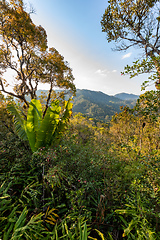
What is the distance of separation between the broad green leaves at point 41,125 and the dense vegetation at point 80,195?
0.59m

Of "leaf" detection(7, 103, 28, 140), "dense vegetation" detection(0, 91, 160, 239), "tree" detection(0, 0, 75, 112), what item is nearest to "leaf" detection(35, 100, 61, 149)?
"dense vegetation" detection(0, 91, 160, 239)

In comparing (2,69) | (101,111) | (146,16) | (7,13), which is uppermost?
(7,13)

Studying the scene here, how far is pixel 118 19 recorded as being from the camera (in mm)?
5695

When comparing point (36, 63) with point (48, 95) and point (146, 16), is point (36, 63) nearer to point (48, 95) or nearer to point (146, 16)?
point (48, 95)

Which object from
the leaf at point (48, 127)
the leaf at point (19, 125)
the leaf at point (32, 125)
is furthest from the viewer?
the leaf at point (19, 125)

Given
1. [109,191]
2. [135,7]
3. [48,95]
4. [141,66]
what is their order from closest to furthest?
[109,191] < [141,66] < [135,7] < [48,95]

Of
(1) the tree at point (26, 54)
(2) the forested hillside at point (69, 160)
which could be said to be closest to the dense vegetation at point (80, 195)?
(2) the forested hillside at point (69, 160)

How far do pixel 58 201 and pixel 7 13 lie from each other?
1004cm

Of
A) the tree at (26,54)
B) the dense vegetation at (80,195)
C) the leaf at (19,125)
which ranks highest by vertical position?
the tree at (26,54)

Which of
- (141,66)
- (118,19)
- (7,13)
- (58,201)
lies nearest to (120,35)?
(118,19)

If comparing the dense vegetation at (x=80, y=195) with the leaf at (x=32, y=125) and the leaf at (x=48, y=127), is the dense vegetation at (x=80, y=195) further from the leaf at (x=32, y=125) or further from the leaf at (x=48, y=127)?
the leaf at (x=48, y=127)

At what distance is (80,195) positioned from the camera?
7.84ft

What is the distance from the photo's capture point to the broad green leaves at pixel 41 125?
3.75m

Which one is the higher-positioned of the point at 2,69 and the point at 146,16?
the point at 146,16
